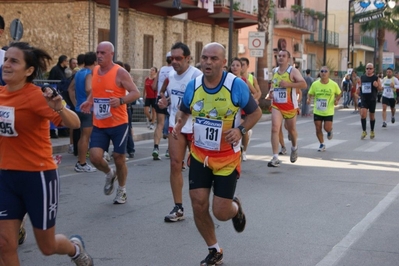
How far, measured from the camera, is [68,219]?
27.1 feet

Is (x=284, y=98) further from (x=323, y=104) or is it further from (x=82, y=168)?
(x=82, y=168)

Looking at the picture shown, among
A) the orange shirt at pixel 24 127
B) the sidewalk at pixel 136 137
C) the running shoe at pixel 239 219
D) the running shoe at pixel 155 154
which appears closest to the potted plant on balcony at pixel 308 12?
the sidewalk at pixel 136 137

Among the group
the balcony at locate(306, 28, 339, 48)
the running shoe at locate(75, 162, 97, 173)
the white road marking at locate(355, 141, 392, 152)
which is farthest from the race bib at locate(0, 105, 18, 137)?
the balcony at locate(306, 28, 339, 48)

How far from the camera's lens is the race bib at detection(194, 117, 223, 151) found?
616cm

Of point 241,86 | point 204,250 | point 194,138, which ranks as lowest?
point 204,250

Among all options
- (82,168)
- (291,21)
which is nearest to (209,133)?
(82,168)

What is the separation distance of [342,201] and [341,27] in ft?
199

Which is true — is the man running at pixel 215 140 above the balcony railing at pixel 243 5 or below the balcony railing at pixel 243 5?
below

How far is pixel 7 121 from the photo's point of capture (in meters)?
4.96

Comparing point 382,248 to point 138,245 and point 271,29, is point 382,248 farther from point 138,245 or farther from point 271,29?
point 271,29

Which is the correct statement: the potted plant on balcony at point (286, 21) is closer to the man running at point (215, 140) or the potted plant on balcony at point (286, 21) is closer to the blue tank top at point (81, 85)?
the blue tank top at point (81, 85)

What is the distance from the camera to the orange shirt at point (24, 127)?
4.95 metres

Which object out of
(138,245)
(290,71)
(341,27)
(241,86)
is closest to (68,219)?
(138,245)

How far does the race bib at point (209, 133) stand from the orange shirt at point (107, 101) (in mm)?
2798
